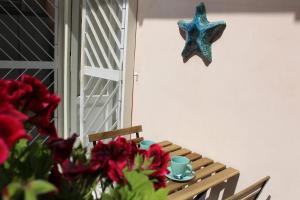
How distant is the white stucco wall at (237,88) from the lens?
140cm

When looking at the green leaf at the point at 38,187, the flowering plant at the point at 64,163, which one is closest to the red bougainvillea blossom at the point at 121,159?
the flowering plant at the point at 64,163

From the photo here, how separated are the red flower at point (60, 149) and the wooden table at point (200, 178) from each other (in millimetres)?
823

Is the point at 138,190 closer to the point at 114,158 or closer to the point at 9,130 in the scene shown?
the point at 114,158

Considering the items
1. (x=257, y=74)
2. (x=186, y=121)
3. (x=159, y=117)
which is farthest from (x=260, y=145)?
(x=159, y=117)

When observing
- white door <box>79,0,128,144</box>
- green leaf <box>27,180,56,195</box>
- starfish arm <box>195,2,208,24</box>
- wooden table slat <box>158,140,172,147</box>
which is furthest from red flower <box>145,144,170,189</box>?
white door <box>79,0,128,144</box>

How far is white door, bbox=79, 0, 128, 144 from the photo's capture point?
2305 mm

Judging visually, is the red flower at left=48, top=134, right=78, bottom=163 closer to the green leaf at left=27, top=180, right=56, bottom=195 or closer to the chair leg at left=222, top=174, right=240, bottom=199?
the green leaf at left=27, top=180, right=56, bottom=195

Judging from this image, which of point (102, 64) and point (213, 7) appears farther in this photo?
point (102, 64)

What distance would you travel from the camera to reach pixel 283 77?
1398mm

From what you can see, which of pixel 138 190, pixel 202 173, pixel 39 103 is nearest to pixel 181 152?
pixel 202 173

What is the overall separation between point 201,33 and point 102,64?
1.21 m

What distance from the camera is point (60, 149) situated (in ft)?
1.61

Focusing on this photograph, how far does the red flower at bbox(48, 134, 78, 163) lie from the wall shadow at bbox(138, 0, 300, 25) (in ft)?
3.91

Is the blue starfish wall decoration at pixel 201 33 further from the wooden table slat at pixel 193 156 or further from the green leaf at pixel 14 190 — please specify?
the green leaf at pixel 14 190
